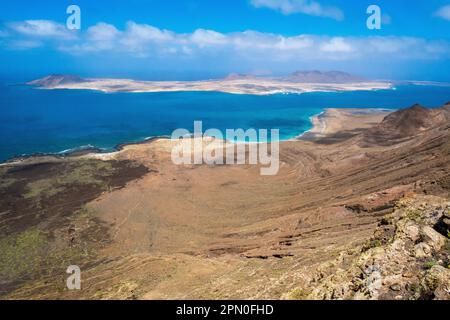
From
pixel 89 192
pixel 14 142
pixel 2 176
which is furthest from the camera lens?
pixel 14 142

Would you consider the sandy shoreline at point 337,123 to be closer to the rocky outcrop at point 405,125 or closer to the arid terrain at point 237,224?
the rocky outcrop at point 405,125

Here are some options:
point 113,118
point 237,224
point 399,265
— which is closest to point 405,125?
point 237,224

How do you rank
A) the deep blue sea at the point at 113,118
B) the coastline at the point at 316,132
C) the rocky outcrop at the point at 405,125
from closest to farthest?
the rocky outcrop at the point at 405,125
the coastline at the point at 316,132
the deep blue sea at the point at 113,118

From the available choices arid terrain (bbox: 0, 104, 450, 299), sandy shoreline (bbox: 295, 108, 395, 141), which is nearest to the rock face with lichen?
arid terrain (bbox: 0, 104, 450, 299)

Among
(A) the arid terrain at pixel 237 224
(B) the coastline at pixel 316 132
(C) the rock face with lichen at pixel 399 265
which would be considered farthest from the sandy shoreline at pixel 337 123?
(C) the rock face with lichen at pixel 399 265
